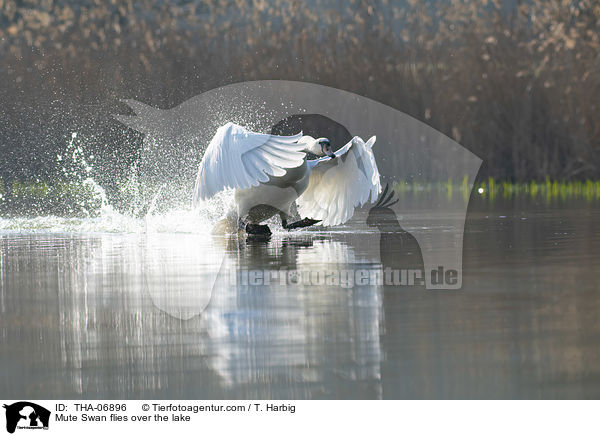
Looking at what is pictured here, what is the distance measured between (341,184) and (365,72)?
31.6 ft

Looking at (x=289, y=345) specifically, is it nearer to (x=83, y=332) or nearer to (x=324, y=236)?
(x=83, y=332)

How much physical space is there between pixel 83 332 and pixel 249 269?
112 inches

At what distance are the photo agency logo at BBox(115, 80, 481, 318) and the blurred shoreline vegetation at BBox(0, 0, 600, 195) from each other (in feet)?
1.33

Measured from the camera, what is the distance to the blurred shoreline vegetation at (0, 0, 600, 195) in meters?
21.2

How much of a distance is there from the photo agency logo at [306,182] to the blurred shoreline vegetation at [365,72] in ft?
1.33

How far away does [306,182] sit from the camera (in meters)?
11.8

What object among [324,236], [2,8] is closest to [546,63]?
[324,236]

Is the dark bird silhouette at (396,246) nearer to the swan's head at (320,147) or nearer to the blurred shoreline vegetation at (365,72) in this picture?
the swan's head at (320,147)

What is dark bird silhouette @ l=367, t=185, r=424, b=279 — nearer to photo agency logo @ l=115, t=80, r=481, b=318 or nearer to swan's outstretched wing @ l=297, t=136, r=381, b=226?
photo agency logo @ l=115, t=80, r=481, b=318

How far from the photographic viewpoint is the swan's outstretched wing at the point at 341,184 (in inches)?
470

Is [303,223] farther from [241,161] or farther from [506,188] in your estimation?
[506,188]
